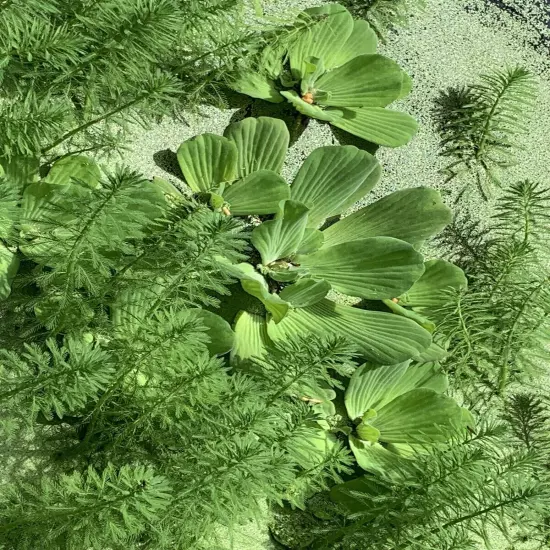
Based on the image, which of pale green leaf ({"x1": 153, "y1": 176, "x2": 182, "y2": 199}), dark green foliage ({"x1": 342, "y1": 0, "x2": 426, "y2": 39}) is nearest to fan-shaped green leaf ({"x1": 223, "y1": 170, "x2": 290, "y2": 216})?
pale green leaf ({"x1": 153, "y1": 176, "x2": 182, "y2": 199})

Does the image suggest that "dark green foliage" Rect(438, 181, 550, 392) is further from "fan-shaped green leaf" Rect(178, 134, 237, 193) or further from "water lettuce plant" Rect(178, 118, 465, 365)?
"fan-shaped green leaf" Rect(178, 134, 237, 193)

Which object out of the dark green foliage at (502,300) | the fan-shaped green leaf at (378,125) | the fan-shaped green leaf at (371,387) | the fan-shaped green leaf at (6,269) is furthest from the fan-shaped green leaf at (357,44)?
the fan-shaped green leaf at (6,269)

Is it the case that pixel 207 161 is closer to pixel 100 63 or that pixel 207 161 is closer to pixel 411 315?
pixel 100 63

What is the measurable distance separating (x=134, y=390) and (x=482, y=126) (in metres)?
1.18

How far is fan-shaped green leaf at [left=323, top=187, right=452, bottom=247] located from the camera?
2.05 meters

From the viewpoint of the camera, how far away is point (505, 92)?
91.8 inches

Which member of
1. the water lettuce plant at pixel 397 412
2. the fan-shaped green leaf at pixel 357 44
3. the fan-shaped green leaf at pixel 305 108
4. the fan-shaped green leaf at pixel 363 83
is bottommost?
the water lettuce plant at pixel 397 412

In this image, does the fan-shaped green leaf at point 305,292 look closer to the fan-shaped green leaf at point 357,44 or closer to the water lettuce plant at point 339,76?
the water lettuce plant at point 339,76

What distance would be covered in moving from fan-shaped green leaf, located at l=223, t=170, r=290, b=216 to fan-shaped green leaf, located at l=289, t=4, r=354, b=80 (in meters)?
0.32

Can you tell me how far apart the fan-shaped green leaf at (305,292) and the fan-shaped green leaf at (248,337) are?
3.3 inches

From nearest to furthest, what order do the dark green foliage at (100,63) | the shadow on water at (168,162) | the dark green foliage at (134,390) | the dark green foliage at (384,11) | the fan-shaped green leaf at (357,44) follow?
the dark green foliage at (134,390) → the dark green foliage at (100,63) → the shadow on water at (168,162) → the fan-shaped green leaf at (357,44) → the dark green foliage at (384,11)

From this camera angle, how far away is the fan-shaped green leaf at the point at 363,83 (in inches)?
85.9

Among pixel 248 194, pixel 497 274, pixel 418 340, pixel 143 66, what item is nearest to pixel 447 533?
pixel 418 340

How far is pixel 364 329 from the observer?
1991 millimetres
